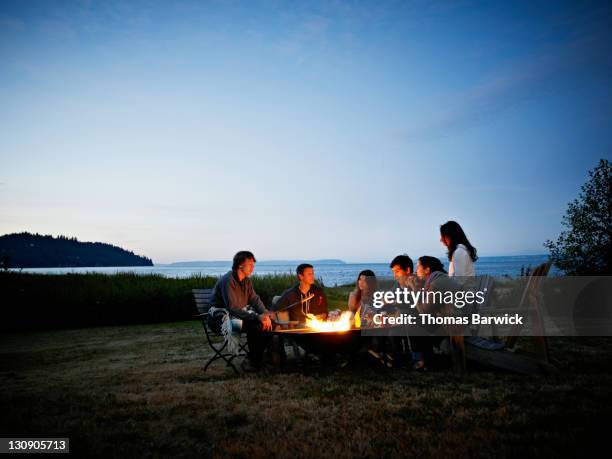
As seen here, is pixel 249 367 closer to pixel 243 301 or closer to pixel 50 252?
pixel 243 301

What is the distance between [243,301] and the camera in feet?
20.1

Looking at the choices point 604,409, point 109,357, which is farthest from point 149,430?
point 109,357

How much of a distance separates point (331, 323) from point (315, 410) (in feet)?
6.43

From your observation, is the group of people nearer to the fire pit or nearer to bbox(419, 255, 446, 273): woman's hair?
bbox(419, 255, 446, 273): woman's hair

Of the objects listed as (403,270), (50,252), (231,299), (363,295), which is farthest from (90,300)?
(50,252)

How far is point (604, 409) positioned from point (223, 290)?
4.59 metres

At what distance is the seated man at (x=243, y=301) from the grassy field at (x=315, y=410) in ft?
1.72

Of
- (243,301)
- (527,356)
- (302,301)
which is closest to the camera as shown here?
(527,356)

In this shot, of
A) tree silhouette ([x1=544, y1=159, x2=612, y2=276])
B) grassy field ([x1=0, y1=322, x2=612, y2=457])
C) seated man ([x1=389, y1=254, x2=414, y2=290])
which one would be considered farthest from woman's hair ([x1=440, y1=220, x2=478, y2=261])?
tree silhouette ([x1=544, y1=159, x2=612, y2=276])

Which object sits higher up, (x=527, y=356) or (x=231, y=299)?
(x=231, y=299)

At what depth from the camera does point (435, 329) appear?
5453 millimetres

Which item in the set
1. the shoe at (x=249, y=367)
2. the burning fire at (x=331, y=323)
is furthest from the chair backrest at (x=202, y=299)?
the burning fire at (x=331, y=323)

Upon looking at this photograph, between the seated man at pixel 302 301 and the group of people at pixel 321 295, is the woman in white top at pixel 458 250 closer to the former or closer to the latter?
the group of people at pixel 321 295

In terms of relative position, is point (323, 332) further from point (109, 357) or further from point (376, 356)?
point (109, 357)
